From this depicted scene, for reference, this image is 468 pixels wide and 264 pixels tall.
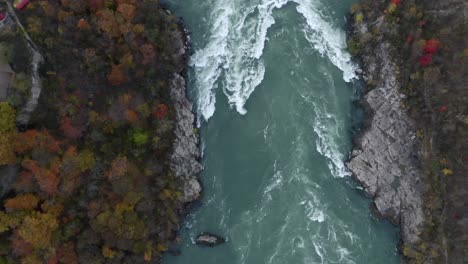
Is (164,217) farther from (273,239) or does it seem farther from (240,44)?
(240,44)

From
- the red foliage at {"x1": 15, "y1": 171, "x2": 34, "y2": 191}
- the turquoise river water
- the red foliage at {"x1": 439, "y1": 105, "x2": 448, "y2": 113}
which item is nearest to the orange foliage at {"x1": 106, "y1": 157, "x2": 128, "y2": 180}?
the red foliage at {"x1": 15, "y1": 171, "x2": 34, "y2": 191}

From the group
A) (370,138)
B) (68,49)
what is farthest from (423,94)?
(68,49)

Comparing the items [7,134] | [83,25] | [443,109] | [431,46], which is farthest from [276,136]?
[7,134]

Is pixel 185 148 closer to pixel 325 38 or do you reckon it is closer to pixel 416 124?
pixel 325 38

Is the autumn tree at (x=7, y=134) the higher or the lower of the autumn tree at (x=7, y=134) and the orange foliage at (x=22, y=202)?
the higher

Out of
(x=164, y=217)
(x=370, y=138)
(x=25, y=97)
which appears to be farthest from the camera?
(x=370, y=138)

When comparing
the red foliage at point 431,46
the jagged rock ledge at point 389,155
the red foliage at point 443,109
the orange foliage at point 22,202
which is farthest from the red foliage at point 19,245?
the red foliage at point 431,46

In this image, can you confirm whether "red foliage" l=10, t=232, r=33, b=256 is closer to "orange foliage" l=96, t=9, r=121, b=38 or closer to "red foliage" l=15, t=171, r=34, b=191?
"red foliage" l=15, t=171, r=34, b=191

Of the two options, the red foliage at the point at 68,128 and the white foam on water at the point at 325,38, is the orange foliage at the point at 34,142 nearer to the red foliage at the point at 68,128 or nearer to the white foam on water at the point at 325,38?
the red foliage at the point at 68,128
